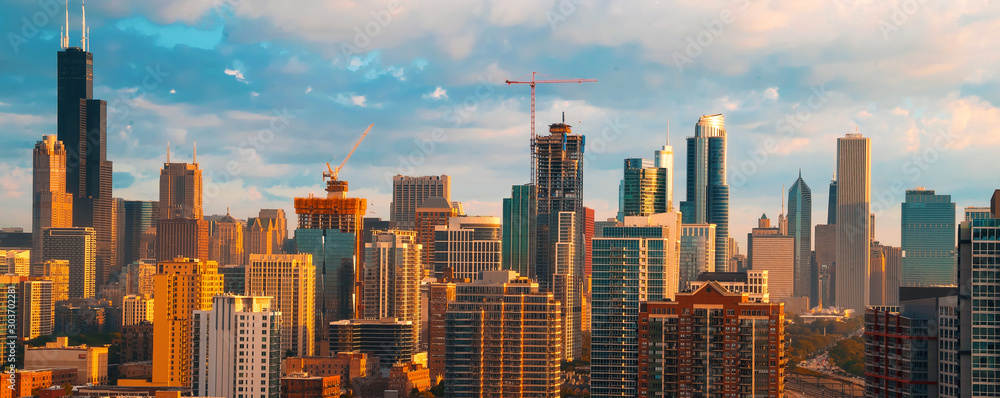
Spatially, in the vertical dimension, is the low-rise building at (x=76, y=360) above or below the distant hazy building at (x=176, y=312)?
below

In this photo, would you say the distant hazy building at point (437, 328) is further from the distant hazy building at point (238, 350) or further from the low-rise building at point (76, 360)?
the distant hazy building at point (238, 350)

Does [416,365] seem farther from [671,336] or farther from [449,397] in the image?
[671,336]

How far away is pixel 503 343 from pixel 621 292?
15.5m

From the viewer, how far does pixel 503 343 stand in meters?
124

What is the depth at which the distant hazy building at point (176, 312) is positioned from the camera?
139 metres

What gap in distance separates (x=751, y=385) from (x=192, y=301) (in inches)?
2769

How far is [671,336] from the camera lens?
311 ft

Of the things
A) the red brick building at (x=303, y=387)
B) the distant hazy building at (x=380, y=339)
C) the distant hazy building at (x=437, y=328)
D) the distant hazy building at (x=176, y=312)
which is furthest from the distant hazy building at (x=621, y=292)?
the distant hazy building at (x=380, y=339)

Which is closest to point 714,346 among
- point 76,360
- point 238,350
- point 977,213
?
point 977,213

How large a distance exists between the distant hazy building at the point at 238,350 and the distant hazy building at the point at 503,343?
75.9 ft

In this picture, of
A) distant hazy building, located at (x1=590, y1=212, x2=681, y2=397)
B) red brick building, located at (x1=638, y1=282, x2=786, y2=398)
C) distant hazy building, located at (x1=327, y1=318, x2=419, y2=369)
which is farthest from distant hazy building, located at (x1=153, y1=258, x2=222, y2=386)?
red brick building, located at (x1=638, y1=282, x2=786, y2=398)

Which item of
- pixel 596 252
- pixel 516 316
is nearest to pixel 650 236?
pixel 596 252

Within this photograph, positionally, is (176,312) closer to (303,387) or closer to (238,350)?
(303,387)

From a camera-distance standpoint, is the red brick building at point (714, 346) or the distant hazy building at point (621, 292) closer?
the red brick building at point (714, 346)
